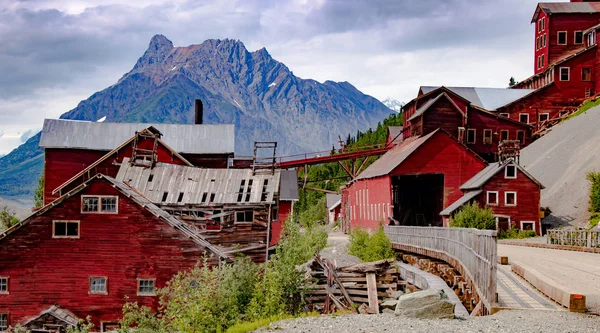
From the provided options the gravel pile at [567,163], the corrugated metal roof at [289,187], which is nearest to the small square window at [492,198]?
the gravel pile at [567,163]

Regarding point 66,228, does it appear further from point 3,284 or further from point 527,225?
point 527,225

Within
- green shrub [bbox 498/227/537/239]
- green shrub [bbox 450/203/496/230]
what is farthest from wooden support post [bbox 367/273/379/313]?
green shrub [bbox 498/227/537/239]

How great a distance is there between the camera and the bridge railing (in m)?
17.1

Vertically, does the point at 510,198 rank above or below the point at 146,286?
above

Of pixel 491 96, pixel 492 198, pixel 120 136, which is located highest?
pixel 491 96

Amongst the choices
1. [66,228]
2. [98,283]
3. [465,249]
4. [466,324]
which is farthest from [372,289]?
[66,228]

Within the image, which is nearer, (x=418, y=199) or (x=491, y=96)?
(x=418, y=199)

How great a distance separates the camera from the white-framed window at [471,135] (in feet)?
231

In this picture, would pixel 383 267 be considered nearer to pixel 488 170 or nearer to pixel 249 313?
pixel 249 313

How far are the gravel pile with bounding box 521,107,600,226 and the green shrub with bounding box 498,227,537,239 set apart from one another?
3.09 m

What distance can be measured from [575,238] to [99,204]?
24.8m

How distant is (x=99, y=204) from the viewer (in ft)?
123

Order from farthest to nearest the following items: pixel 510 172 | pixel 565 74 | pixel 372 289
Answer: pixel 565 74
pixel 510 172
pixel 372 289

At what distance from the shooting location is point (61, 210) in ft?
123
